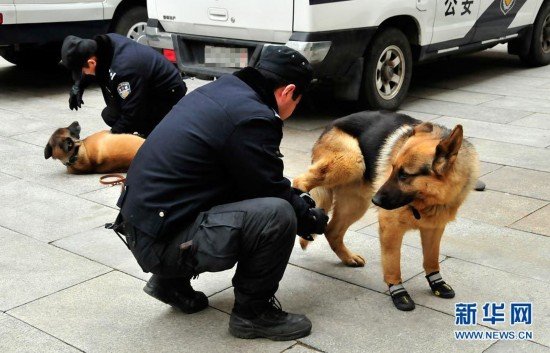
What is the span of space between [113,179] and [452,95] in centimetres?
460

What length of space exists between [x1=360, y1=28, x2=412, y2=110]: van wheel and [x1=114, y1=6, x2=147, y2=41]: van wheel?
3547mm

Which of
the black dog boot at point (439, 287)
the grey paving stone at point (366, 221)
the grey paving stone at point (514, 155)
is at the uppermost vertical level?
the black dog boot at point (439, 287)

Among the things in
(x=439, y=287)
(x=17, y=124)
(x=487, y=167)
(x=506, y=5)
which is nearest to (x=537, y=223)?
(x=487, y=167)

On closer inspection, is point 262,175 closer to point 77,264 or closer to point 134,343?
point 134,343

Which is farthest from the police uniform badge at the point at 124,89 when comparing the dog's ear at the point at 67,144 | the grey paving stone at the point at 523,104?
the grey paving stone at the point at 523,104

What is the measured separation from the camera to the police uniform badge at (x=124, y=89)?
658cm

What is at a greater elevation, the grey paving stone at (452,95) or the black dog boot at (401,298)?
the black dog boot at (401,298)

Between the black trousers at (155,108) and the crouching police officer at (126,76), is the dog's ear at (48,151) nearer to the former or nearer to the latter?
the crouching police officer at (126,76)

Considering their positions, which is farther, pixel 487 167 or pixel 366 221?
pixel 487 167

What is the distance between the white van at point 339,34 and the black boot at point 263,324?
→ 12.5ft

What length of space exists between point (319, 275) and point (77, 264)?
151 centimetres

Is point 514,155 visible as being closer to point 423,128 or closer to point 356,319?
point 423,128

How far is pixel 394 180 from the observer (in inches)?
158

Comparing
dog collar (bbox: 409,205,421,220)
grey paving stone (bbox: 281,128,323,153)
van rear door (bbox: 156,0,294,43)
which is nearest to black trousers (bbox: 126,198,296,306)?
dog collar (bbox: 409,205,421,220)
